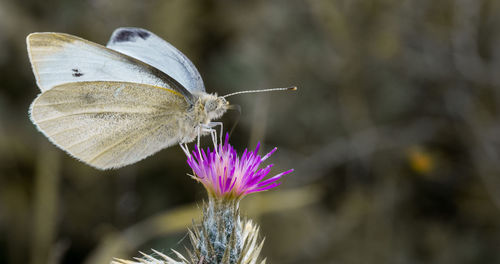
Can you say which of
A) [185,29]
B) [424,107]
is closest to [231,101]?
[185,29]

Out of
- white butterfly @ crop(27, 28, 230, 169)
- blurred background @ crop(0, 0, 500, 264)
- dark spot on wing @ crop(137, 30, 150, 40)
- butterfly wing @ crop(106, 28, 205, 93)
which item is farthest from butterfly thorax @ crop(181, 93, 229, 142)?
blurred background @ crop(0, 0, 500, 264)

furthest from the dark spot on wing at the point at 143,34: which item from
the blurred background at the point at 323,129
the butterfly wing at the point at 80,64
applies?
the blurred background at the point at 323,129

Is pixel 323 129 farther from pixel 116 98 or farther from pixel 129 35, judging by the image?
pixel 116 98

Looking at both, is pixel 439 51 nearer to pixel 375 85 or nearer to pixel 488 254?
pixel 375 85

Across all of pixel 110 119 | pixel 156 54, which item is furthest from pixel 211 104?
pixel 110 119

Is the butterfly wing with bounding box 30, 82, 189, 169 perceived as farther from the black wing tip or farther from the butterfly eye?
the black wing tip

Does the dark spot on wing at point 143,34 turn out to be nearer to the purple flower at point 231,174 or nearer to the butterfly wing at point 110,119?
the butterfly wing at point 110,119
